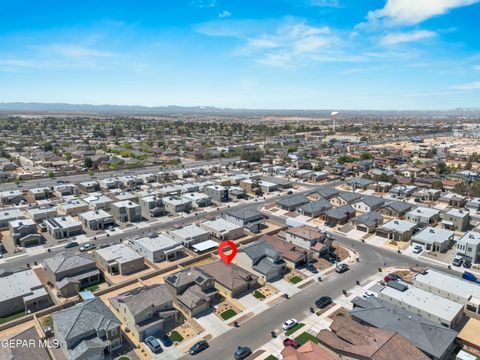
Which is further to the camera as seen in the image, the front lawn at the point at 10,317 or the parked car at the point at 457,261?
the parked car at the point at 457,261

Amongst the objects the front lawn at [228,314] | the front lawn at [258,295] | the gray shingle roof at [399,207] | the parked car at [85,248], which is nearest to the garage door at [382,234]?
the gray shingle roof at [399,207]

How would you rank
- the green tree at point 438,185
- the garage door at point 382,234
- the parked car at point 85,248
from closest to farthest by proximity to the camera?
the parked car at point 85,248 < the garage door at point 382,234 < the green tree at point 438,185

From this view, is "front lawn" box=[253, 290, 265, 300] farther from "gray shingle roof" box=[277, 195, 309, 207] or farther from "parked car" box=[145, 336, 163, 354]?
"gray shingle roof" box=[277, 195, 309, 207]

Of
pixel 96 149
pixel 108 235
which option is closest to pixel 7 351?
pixel 108 235

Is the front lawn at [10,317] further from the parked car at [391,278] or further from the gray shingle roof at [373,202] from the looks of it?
the gray shingle roof at [373,202]

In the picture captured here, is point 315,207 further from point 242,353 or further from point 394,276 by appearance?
point 242,353

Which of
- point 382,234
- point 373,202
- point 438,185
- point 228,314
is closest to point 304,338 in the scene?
point 228,314

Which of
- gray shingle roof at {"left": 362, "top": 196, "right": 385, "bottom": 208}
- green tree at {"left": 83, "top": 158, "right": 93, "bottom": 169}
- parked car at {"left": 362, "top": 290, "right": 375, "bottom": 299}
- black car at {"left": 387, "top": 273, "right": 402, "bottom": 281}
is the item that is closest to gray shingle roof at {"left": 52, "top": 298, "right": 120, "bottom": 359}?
parked car at {"left": 362, "top": 290, "right": 375, "bottom": 299}

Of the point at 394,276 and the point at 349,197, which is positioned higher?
the point at 349,197
